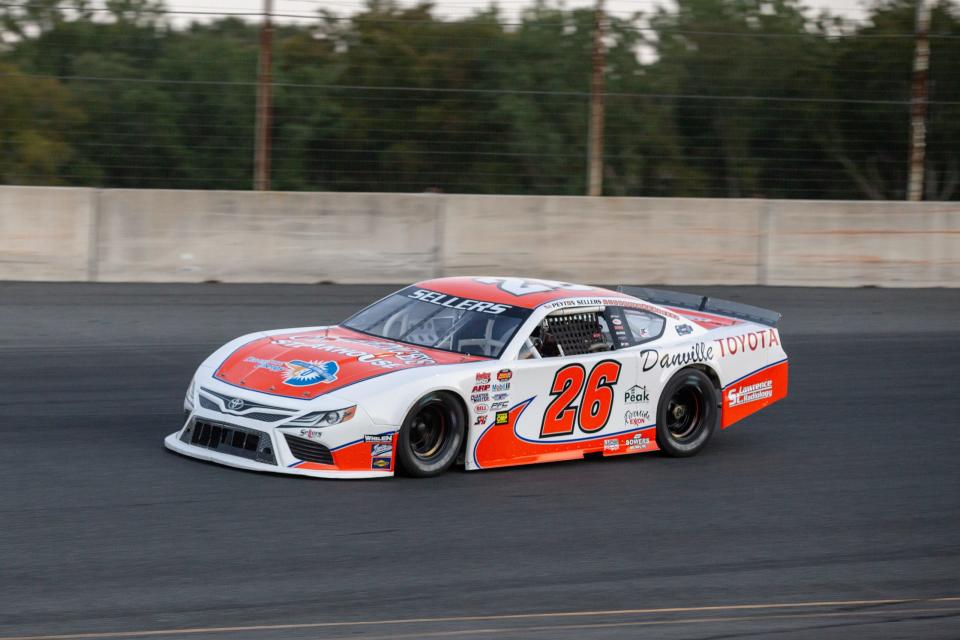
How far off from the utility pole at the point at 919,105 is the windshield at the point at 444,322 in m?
10.7

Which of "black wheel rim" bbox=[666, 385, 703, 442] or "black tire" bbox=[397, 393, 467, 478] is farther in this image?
"black wheel rim" bbox=[666, 385, 703, 442]

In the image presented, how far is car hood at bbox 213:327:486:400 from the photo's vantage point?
826cm

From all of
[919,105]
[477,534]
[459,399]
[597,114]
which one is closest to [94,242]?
[597,114]

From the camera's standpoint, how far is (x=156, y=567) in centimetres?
639

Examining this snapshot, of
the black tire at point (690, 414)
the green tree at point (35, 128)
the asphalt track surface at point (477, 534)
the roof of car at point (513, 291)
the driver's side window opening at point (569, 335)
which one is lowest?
the asphalt track surface at point (477, 534)

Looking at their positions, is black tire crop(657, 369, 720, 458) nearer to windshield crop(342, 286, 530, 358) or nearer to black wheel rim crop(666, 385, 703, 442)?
black wheel rim crop(666, 385, 703, 442)

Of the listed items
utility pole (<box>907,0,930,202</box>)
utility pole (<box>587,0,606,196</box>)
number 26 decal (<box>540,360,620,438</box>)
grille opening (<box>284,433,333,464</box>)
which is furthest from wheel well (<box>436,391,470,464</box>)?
utility pole (<box>907,0,930,202</box>)

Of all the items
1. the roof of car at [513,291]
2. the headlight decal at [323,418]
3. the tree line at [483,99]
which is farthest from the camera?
the tree line at [483,99]

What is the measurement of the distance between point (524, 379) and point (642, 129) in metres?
9.11

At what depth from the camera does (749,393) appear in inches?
405

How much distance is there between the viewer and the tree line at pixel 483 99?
15.6 m

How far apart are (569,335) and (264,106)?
8.17 m

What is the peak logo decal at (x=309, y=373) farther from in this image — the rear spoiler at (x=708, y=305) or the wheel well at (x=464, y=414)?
the rear spoiler at (x=708, y=305)

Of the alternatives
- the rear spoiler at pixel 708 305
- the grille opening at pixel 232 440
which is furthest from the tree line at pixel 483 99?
the grille opening at pixel 232 440
